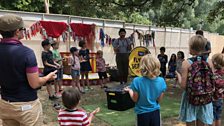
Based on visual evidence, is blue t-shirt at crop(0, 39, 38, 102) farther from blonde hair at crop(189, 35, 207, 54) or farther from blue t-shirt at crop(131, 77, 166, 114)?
blonde hair at crop(189, 35, 207, 54)

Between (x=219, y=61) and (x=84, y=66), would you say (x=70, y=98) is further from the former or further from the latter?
(x=84, y=66)

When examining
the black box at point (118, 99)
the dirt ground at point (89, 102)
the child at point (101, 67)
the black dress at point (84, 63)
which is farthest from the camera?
the child at point (101, 67)

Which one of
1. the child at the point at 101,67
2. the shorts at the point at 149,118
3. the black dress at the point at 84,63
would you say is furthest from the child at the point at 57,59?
the shorts at the point at 149,118

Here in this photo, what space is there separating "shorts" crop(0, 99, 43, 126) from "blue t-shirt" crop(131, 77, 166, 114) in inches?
47.1

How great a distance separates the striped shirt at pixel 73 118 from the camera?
9.96 ft

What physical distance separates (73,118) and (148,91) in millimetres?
992

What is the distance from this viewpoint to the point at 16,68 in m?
2.88

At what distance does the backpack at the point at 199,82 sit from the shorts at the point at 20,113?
1957 mm

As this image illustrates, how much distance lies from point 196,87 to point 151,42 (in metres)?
12.9

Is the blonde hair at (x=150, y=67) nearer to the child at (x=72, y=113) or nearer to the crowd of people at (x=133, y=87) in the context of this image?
the crowd of people at (x=133, y=87)

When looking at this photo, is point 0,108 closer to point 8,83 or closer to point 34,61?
point 8,83

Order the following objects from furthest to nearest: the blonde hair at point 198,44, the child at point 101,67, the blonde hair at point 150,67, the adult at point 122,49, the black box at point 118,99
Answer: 1. the child at point 101,67
2. the adult at point 122,49
3. the black box at point 118,99
4. the blonde hair at point 198,44
5. the blonde hair at point 150,67

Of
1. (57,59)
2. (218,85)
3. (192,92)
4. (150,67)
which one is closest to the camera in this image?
(150,67)

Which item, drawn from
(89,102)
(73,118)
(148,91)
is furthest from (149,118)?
(89,102)
